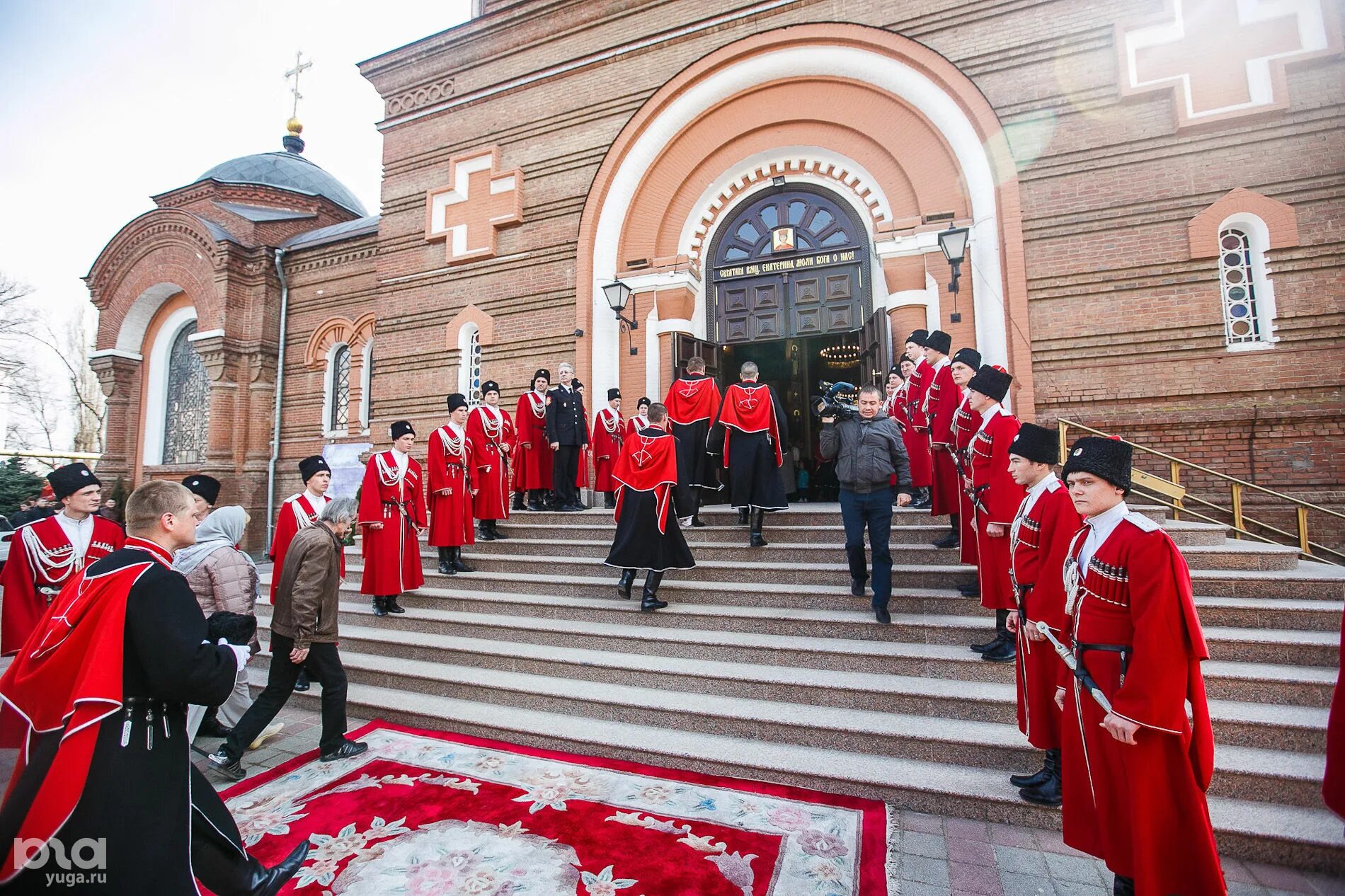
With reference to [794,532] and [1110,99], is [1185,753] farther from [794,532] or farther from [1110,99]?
[1110,99]

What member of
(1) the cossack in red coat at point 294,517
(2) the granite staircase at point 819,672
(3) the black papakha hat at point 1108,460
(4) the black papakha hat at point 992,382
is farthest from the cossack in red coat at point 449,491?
(3) the black papakha hat at point 1108,460

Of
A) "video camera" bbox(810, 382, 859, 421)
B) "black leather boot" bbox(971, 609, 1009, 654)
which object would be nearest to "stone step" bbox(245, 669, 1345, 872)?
"black leather boot" bbox(971, 609, 1009, 654)

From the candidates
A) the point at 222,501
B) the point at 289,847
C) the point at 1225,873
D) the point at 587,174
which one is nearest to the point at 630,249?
the point at 587,174

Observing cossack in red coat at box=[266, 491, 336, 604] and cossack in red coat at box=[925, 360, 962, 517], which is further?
cossack in red coat at box=[925, 360, 962, 517]

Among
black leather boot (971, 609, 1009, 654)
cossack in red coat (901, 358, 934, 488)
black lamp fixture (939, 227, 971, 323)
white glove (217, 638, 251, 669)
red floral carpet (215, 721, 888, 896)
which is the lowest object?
red floral carpet (215, 721, 888, 896)

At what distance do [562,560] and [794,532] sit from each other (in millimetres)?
2740

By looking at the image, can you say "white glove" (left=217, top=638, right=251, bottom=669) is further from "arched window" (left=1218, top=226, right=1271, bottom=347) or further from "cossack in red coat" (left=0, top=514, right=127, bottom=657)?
"arched window" (left=1218, top=226, right=1271, bottom=347)

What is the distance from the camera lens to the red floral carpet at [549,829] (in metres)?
3.09

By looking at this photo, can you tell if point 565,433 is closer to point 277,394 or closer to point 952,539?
point 952,539

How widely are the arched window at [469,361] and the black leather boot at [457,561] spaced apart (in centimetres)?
473

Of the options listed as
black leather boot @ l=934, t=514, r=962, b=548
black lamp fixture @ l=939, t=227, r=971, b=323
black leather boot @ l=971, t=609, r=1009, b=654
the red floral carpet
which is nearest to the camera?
the red floral carpet

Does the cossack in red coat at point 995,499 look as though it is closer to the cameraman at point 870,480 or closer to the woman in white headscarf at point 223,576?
the cameraman at point 870,480

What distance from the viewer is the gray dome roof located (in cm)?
1861

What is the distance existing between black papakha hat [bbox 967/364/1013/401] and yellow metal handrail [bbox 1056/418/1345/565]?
239cm
